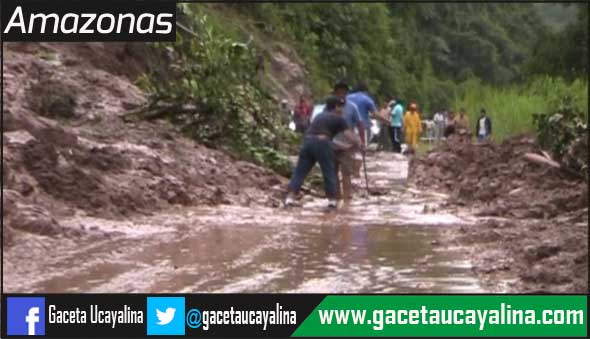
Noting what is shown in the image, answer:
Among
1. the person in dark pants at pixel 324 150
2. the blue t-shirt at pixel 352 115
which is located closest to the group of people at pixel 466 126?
the blue t-shirt at pixel 352 115

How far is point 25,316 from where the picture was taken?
26.9 feet

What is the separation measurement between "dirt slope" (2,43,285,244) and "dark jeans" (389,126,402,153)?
11296 mm

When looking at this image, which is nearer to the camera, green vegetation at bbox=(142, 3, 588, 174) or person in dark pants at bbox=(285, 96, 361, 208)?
person in dark pants at bbox=(285, 96, 361, 208)

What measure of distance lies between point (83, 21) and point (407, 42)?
48.8 metres

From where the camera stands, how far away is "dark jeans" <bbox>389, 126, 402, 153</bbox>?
31984mm

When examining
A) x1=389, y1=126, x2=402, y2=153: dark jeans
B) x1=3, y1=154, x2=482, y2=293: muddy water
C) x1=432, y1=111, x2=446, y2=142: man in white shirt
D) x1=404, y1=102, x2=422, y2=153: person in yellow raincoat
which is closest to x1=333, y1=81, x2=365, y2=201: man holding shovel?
x1=3, y1=154, x2=482, y2=293: muddy water

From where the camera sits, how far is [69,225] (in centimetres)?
1319

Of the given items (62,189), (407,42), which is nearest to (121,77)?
(62,189)

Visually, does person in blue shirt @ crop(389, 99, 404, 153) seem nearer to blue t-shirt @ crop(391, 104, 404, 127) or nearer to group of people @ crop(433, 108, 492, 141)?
blue t-shirt @ crop(391, 104, 404, 127)

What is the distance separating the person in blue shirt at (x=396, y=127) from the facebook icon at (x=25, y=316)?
2316 centimetres

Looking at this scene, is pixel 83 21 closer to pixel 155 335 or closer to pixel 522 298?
pixel 155 335

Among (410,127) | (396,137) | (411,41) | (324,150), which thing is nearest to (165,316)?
(324,150)

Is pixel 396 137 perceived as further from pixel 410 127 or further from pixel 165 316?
pixel 165 316

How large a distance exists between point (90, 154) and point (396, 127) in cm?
1697
